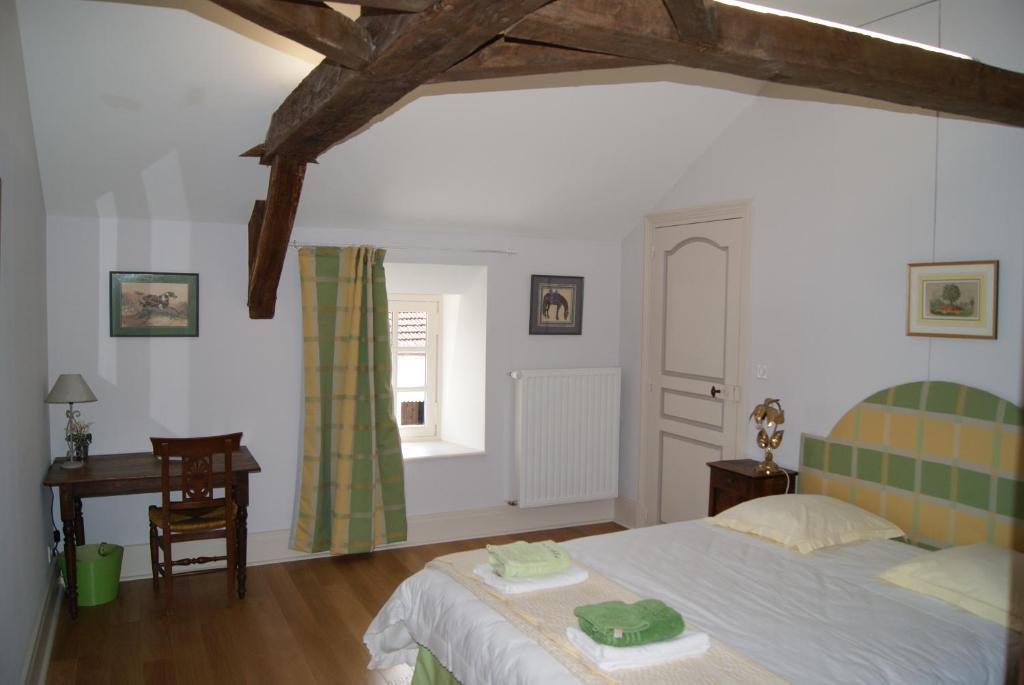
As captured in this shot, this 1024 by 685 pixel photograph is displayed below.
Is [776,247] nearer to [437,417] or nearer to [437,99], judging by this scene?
[437,99]

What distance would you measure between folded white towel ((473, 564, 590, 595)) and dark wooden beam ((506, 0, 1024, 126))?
1.74 meters

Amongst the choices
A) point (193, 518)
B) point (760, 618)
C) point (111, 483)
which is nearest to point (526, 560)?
point (760, 618)

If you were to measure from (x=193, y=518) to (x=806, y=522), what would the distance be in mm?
2881

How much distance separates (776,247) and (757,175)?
443 mm

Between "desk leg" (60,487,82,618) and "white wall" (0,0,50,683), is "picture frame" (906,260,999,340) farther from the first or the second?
"desk leg" (60,487,82,618)

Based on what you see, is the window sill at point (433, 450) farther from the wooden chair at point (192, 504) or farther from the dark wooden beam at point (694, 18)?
the dark wooden beam at point (694, 18)

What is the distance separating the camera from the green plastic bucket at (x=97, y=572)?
12.5 ft

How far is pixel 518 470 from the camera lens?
5.11 m

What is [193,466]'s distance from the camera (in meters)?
3.77

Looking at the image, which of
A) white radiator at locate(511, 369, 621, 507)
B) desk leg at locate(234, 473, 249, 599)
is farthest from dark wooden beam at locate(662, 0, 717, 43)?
white radiator at locate(511, 369, 621, 507)

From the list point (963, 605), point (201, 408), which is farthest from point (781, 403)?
point (201, 408)

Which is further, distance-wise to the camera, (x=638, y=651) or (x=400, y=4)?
(x=638, y=651)

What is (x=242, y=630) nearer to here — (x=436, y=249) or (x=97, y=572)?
(x=97, y=572)

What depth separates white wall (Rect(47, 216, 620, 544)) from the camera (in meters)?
4.08
